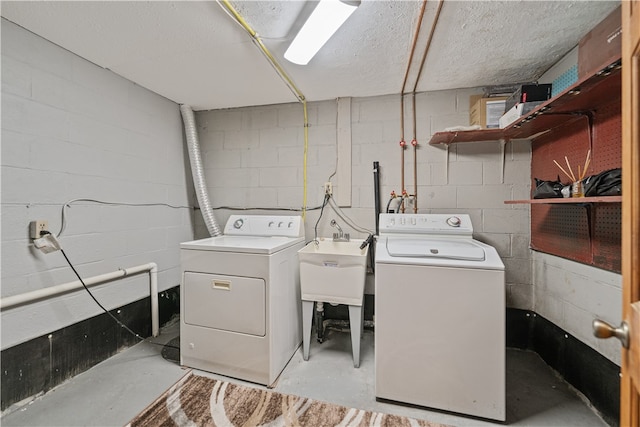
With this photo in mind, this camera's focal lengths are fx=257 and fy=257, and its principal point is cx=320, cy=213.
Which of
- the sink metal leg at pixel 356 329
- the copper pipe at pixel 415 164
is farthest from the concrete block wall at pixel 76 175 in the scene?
the copper pipe at pixel 415 164

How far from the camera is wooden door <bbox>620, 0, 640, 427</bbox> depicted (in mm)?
594

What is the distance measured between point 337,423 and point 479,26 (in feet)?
7.59

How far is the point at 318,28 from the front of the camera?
1400 mm

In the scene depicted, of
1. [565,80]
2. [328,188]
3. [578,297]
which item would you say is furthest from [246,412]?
[565,80]

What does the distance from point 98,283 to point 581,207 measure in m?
3.24

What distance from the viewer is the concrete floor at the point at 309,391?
1402 mm

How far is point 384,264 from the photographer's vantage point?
4.93ft

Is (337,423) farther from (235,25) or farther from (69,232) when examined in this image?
(235,25)

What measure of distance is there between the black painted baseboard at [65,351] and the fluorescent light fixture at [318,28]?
90.0 inches

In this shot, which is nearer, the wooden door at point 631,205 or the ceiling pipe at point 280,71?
the wooden door at point 631,205

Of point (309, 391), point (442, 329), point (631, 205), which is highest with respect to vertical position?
point (631, 205)

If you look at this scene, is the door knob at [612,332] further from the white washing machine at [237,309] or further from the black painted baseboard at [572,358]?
the white washing machine at [237,309]

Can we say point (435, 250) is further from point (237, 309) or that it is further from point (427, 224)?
point (237, 309)

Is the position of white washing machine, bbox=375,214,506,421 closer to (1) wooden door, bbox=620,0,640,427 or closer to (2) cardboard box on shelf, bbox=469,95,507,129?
(1) wooden door, bbox=620,0,640,427
